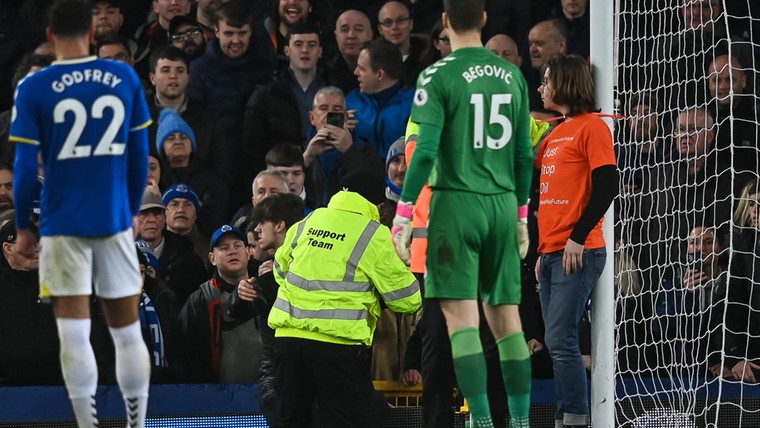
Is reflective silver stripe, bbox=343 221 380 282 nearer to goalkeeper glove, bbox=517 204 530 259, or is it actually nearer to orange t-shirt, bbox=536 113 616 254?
orange t-shirt, bbox=536 113 616 254

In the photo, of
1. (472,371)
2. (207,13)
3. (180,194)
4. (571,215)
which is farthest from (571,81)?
(207,13)

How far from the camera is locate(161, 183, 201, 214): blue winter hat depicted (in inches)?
395

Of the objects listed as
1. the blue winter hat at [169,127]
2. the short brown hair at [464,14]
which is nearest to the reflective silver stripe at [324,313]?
the short brown hair at [464,14]

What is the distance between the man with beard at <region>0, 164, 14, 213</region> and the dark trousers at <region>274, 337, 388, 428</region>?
10.0ft

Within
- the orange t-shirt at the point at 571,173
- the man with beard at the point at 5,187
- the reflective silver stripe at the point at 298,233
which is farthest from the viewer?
the man with beard at the point at 5,187

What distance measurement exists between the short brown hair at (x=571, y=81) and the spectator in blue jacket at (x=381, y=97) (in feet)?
9.92

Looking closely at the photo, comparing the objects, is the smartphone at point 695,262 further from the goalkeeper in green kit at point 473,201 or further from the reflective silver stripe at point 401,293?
the goalkeeper in green kit at point 473,201

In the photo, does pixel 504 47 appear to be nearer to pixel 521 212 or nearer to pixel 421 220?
pixel 421 220

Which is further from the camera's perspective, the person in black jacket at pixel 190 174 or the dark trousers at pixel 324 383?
the person in black jacket at pixel 190 174

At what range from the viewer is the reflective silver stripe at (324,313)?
25.2 ft

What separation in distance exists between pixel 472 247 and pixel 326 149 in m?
4.12

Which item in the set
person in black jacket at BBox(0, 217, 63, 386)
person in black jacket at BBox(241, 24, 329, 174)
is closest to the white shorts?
person in black jacket at BBox(0, 217, 63, 386)

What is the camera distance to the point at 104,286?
6.12 m

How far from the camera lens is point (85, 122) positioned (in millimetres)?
5926
